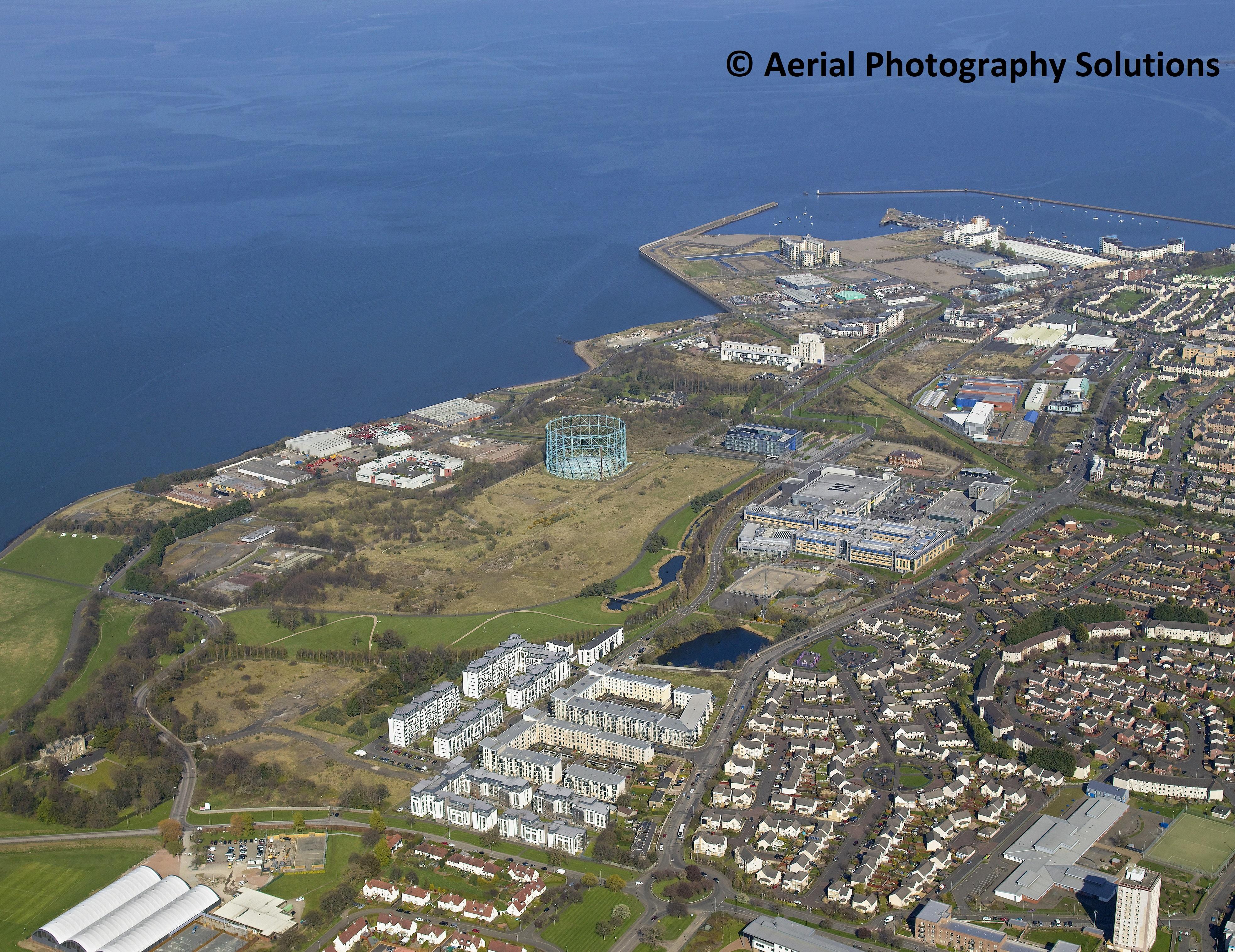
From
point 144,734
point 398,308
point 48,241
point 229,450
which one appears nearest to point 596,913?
point 144,734

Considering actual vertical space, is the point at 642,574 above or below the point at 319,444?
below

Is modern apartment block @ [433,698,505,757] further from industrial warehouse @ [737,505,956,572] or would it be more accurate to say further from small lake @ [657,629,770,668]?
industrial warehouse @ [737,505,956,572]

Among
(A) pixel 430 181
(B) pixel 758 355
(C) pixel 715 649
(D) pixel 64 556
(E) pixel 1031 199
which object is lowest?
(C) pixel 715 649

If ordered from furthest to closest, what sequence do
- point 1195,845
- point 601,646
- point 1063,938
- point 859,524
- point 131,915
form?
point 859,524 → point 601,646 → point 1195,845 → point 131,915 → point 1063,938

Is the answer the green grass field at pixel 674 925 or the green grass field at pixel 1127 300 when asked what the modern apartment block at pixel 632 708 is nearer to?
the green grass field at pixel 674 925

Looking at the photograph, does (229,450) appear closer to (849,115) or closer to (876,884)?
(876,884)

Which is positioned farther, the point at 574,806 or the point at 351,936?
the point at 574,806

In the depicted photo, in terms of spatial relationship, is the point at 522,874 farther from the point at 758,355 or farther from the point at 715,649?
the point at 758,355

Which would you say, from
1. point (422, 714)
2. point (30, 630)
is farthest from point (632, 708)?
point (30, 630)
